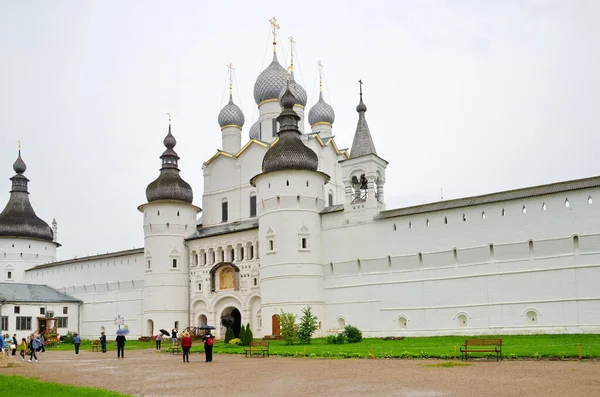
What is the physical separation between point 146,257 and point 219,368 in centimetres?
2376

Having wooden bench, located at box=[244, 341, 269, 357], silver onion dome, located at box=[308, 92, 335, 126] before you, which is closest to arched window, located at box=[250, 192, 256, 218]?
silver onion dome, located at box=[308, 92, 335, 126]

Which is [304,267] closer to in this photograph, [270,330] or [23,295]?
[270,330]

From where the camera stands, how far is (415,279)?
3053 cm

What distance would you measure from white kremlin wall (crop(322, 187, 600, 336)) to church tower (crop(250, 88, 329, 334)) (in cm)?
91

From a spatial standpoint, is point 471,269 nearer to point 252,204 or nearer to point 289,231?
point 289,231

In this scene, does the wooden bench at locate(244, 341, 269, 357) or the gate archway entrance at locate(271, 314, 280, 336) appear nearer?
the wooden bench at locate(244, 341, 269, 357)

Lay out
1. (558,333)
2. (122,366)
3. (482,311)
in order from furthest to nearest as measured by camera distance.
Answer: (482,311) < (558,333) < (122,366)

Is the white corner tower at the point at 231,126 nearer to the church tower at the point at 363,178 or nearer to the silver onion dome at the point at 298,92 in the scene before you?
the silver onion dome at the point at 298,92

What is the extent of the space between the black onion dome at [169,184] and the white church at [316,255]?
0.32 ft

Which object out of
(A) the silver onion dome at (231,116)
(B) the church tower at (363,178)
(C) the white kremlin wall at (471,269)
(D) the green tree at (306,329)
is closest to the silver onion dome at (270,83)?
(A) the silver onion dome at (231,116)

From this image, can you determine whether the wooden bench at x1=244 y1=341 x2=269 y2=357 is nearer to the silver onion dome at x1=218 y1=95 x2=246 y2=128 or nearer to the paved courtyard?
the paved courtyard

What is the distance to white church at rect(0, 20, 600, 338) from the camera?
1064 inches

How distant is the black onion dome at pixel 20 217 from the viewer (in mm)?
51884

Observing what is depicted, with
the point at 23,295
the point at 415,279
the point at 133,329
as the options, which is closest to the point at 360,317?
the point at 415,279
